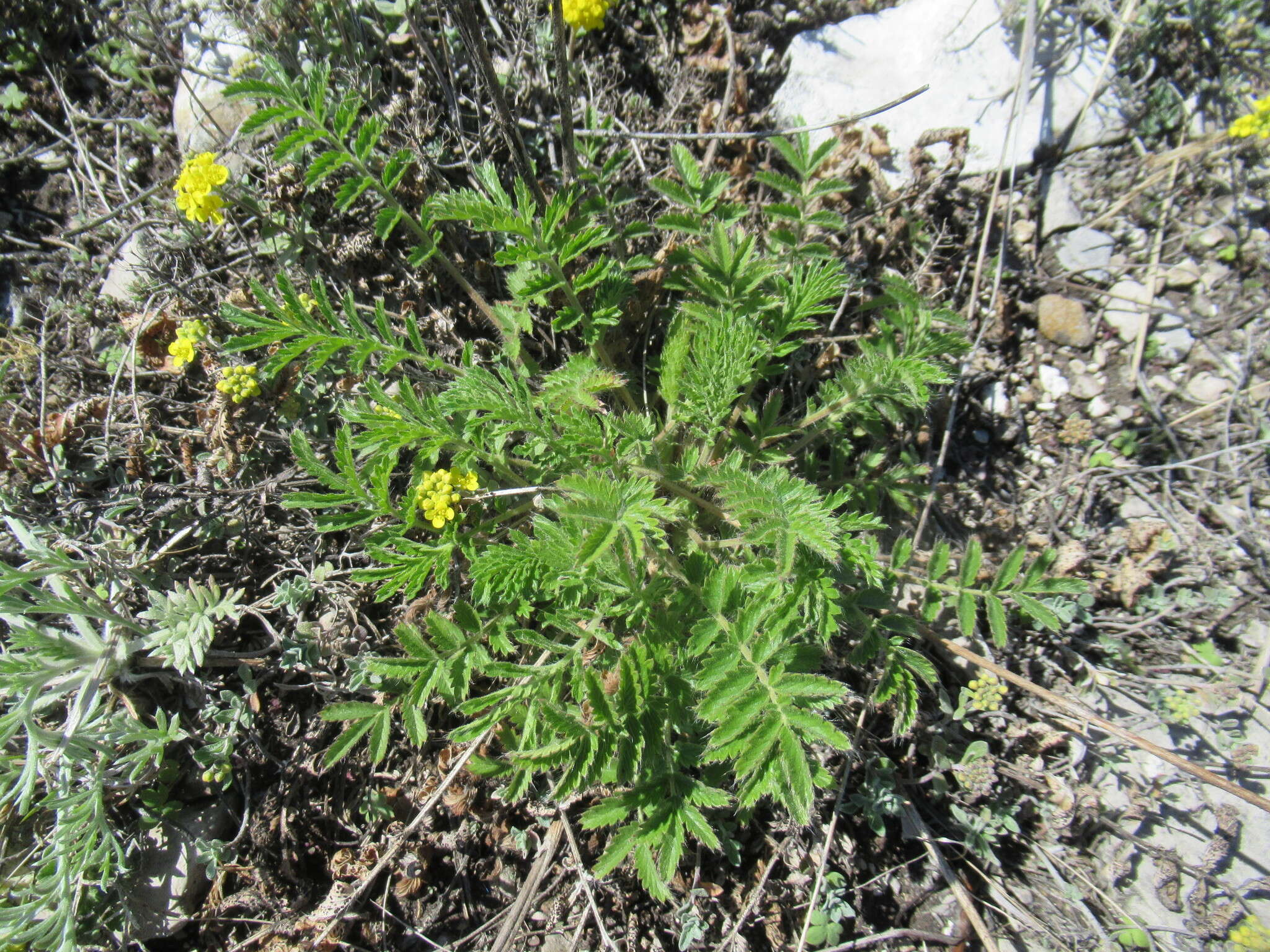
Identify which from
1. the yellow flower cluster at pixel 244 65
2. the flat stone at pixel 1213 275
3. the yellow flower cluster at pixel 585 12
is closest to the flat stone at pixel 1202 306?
the flat stone at pixel 1213 275

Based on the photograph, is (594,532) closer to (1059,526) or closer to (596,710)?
(596,710)

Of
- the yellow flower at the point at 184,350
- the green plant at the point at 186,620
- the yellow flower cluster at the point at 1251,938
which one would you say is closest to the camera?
the green plant at the point at 186,620

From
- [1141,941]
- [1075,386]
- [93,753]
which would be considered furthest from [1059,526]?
[93,753]

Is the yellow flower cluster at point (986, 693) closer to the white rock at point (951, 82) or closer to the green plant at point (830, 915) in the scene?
the green plant at point (830, 915)

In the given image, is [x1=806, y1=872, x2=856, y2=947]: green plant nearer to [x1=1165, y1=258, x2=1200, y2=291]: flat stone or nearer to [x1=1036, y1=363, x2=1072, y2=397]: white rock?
[x1=1036, y1=363, x2=1072, y2=397]: white rock

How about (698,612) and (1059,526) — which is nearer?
(698,612)

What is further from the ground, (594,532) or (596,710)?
(594,532)
